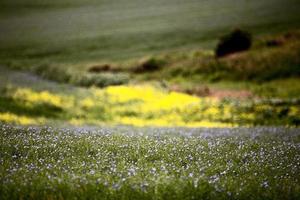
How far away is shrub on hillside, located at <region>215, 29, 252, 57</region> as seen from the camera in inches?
2024

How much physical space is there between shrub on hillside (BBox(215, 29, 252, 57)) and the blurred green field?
10.1 meters

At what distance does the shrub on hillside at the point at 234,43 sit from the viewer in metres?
51.4

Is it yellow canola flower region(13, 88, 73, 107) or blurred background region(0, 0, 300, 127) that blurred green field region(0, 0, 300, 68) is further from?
yellow canola flower region(13, 88, 73, 107)

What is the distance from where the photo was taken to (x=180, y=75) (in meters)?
48.4

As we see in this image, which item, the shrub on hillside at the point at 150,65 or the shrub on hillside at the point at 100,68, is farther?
the shrub on hillside at the point at 100,68

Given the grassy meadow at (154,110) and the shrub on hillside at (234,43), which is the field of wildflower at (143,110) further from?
the shrub on hillside at (234,43)

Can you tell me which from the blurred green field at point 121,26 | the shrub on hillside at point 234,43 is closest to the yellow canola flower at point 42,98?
the shrub on hillside at point 234,43

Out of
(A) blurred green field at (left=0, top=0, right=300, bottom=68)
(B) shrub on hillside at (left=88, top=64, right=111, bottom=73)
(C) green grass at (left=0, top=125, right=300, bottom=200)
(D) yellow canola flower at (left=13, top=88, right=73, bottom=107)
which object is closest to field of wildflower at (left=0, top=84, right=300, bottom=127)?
(D) yellow canola flower at (left=13, top=88, right=73, bottom=107)

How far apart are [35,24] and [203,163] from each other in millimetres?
87636

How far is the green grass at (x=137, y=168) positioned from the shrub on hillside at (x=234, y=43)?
4131cm

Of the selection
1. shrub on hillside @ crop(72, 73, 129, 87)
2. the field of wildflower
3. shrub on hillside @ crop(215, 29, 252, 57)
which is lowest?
the field of wildflower

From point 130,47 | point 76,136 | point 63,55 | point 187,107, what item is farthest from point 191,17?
point 76,136

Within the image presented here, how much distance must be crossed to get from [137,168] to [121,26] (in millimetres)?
79527

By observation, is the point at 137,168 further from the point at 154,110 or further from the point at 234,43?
the point at 234,43
